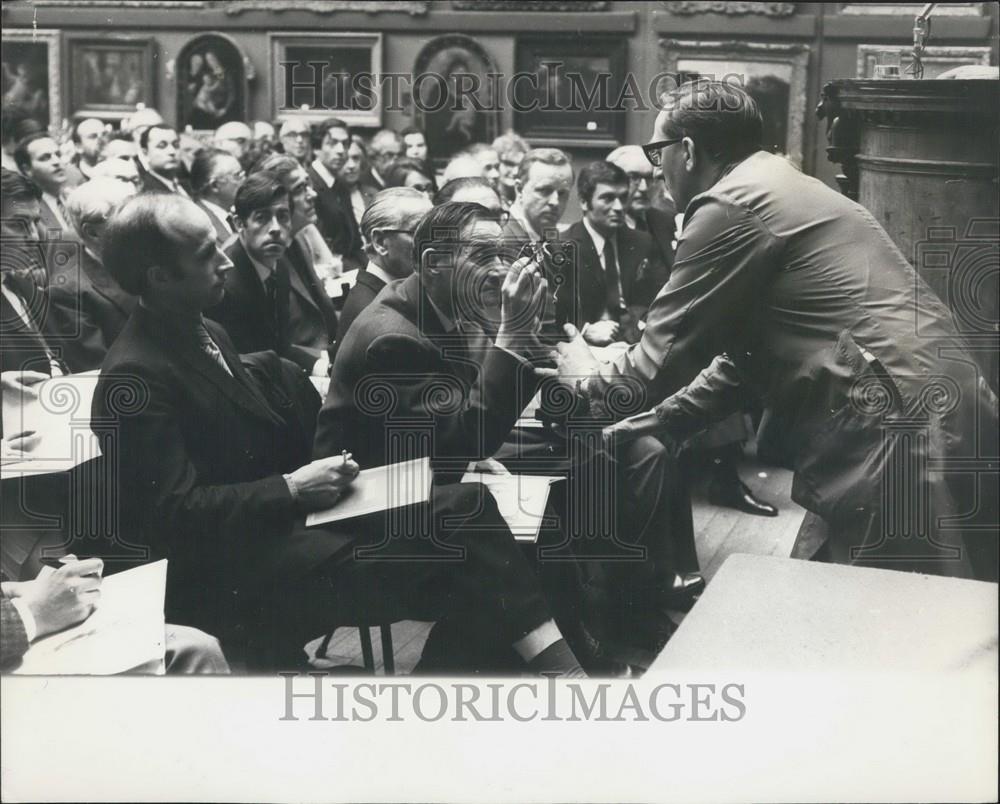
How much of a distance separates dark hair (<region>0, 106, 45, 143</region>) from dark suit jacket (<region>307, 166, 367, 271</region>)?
1.10 meters

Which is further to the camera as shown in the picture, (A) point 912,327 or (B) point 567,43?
(B) point 567,43

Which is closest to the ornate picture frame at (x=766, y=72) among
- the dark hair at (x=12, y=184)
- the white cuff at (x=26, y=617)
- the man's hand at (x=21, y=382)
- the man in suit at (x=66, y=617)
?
the dark hair at (x=12, y=184)

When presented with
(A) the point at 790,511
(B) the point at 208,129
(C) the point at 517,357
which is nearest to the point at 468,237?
(C) the point at 517,357

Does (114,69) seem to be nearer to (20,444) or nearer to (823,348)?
(20,444)

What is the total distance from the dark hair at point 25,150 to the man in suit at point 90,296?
1.06 ft

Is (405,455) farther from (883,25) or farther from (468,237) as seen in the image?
(883,25)

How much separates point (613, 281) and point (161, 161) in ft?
5.78

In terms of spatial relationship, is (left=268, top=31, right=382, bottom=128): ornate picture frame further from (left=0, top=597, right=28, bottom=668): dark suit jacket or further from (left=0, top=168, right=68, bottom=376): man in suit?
(left=0, top=597, right=28, bottom=668): dark suit jacket

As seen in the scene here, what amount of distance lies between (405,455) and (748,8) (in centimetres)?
210

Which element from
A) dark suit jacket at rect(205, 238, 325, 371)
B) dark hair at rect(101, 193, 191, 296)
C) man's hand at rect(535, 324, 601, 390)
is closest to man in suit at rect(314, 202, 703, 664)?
man's hand at rect(535, 324, 601, 390)

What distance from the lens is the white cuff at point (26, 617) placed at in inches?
184

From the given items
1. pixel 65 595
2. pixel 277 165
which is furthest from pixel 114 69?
pixel 65 595

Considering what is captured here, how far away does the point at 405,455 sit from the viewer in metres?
4.57

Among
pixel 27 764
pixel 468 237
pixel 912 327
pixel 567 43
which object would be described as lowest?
pixel 27 764
